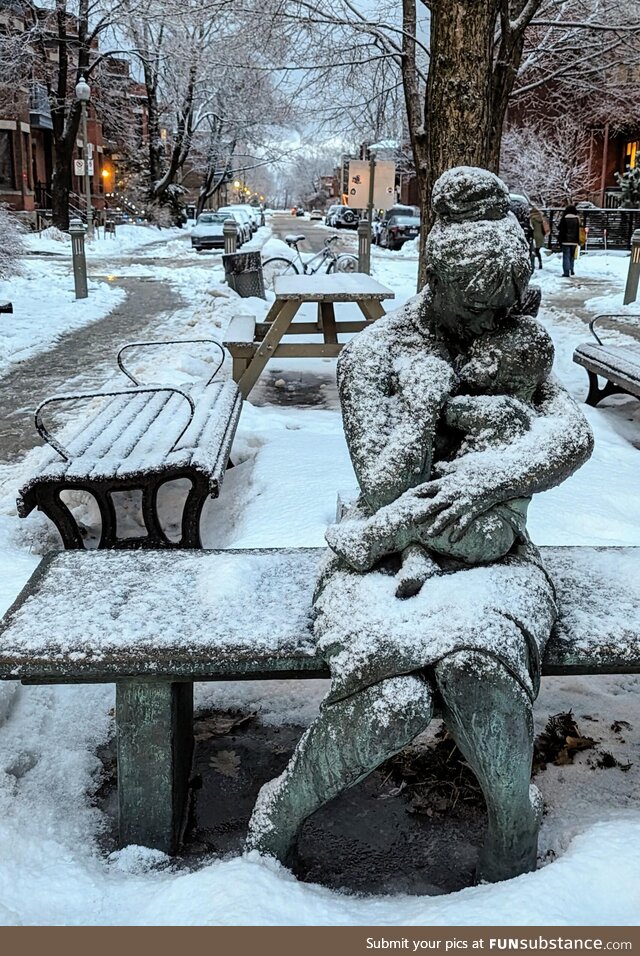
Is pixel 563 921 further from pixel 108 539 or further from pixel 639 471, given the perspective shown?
pixel 639 471

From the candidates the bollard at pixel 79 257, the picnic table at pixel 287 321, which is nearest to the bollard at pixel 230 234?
the bollard at pixel 79 257

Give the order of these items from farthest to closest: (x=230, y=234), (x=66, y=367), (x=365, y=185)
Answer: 1. (x=230, y=234)
2. (x=365, y=185)
3. (x=66, y=367)

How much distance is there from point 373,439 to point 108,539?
2404mm

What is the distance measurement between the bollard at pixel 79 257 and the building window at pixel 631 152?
94.2 ft

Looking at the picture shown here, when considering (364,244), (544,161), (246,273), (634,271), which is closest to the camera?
(246,273)

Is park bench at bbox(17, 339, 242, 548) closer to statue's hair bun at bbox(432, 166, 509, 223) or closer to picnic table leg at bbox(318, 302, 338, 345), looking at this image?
A: statue's hair bun at bbox(432, 166, 509, 223)

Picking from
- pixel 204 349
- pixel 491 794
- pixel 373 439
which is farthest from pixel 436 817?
pixel 204 349

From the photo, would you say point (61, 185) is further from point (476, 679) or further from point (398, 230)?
point (476, 679)

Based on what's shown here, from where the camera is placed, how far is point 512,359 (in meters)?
2.63

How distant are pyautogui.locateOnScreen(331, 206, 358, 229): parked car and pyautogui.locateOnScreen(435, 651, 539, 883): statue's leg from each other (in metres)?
44.8

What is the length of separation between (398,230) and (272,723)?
1121 inches

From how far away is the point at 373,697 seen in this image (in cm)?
228

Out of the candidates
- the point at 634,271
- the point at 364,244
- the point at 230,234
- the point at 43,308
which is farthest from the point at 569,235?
the point at 43,308

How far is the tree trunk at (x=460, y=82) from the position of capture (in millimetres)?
7164
